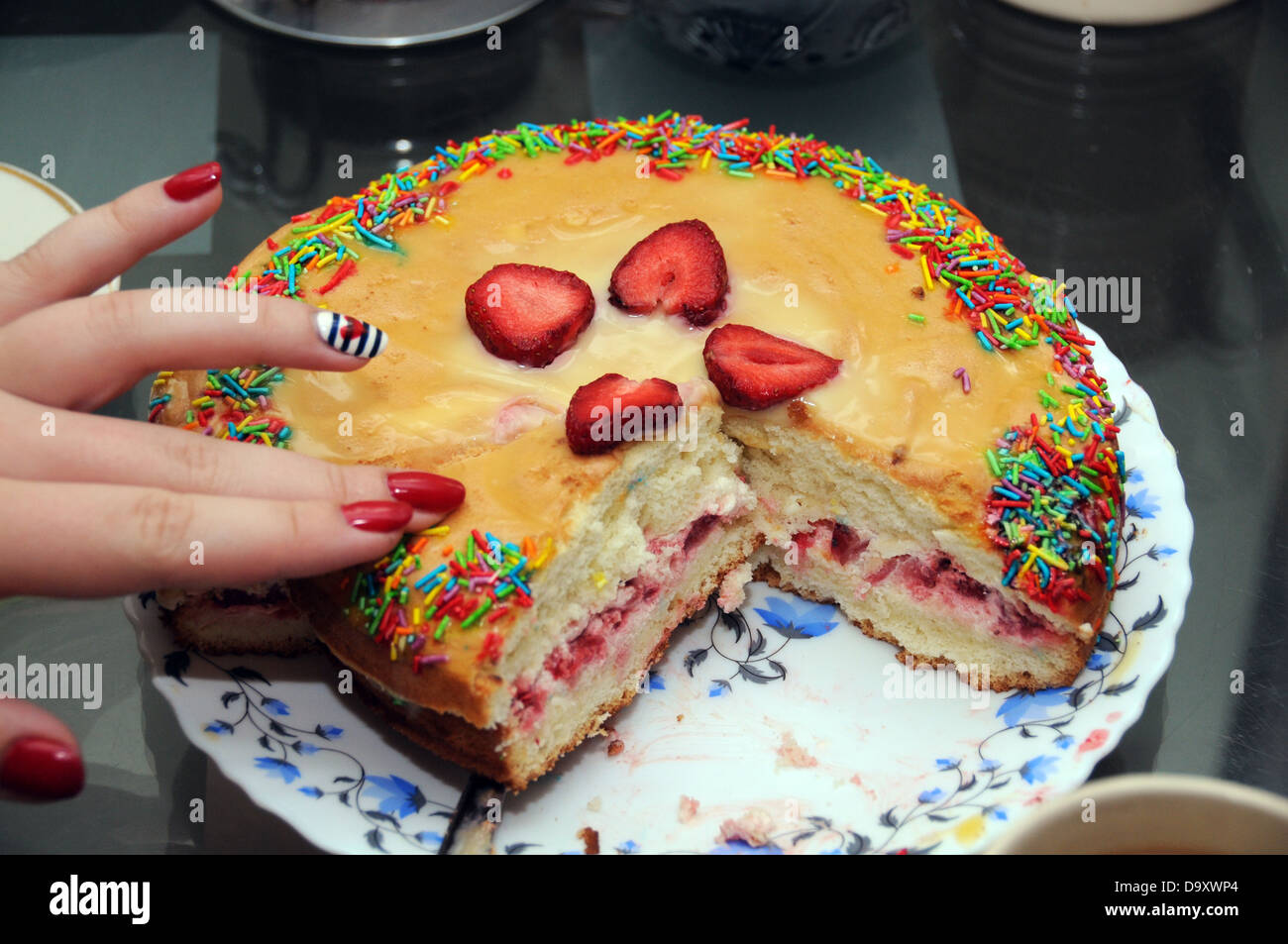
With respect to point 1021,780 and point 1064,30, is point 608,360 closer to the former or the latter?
point 1021,780

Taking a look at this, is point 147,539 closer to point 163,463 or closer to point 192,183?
point 163,463

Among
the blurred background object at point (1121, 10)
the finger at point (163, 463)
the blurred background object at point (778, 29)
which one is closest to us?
the finger at point (163, 463)

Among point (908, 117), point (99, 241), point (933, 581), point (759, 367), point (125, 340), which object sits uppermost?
point (908, 117)

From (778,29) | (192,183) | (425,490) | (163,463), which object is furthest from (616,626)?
(778,29)

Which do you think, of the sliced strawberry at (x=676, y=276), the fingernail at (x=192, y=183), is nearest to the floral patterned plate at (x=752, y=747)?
the sliced strawberry at (x=676, y=276)

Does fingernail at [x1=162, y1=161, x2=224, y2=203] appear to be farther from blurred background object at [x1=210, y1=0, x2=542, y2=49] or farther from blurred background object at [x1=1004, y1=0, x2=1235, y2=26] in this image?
blurred background object at [x1=1004, y1=0, x2=1235, y2=26]

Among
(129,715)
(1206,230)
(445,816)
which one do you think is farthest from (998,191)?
(129,715)

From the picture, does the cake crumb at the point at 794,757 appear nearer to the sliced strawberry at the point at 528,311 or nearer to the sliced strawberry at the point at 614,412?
the sliced strawberry at the point at 614,412
